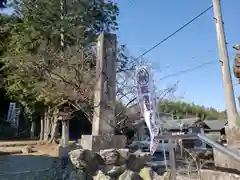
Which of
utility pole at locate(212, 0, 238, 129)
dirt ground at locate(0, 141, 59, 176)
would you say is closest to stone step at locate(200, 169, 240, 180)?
utility pole at locate(212, 0, 238, 129)

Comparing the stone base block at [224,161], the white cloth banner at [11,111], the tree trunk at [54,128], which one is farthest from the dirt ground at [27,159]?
the stone base block at [224,161]

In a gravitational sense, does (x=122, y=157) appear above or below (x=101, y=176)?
above

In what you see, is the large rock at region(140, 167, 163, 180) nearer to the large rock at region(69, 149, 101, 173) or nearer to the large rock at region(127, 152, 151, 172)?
the large rock at region(127, 152, 151, 172)

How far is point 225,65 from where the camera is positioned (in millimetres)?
6652

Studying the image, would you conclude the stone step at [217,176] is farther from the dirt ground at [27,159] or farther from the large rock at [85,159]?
the dirt ground at [27,159]

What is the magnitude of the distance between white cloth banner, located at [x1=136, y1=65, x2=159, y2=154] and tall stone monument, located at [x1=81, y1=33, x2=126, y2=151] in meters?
1.55

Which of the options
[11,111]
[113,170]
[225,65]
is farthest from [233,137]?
[11,111]

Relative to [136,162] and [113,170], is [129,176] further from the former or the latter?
[136,162]

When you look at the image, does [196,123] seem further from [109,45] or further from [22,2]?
[109,45]

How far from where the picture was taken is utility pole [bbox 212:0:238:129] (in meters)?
5.98

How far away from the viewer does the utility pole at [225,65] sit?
5982 mm

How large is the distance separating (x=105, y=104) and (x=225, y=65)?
3898 mm

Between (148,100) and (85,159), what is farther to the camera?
(148,100)

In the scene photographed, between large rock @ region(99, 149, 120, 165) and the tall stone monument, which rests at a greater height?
the tall stone monument
